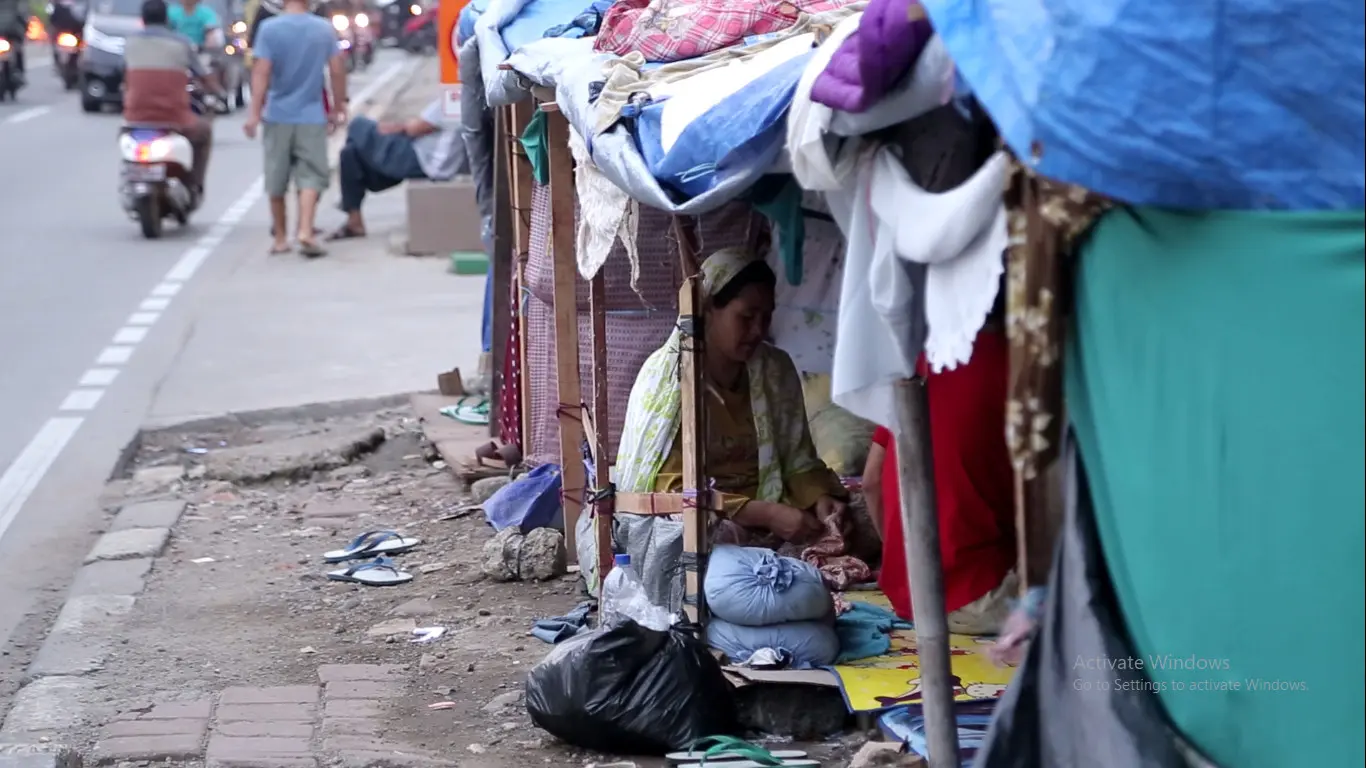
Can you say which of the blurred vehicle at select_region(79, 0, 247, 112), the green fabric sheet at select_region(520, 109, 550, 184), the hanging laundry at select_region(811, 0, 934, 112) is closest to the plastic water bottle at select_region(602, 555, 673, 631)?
the green fabric sheet at select_region(520, 109, 550, 184)

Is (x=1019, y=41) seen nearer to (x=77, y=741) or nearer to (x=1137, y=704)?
(x=1137, y=704)

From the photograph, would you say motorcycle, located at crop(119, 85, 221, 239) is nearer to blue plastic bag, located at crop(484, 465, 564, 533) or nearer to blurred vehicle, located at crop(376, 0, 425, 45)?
blue plastic bag, located at crop(484, 465, 564, 533)

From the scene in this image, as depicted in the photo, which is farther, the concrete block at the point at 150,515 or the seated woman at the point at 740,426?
the concrete block at the point at 150,515

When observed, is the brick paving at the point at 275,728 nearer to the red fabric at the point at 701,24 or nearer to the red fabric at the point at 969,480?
the red fabric at the point at 969,480

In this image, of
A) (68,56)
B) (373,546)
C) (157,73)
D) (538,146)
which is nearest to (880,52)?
(538,146)

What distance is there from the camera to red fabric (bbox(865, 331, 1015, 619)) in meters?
4.59

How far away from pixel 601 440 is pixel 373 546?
73.2 inches

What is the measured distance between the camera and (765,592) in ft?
16.2

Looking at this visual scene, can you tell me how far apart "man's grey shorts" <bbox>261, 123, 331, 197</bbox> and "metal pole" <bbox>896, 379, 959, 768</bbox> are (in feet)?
37.5

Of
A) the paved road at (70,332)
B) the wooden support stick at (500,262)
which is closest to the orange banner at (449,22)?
the wooden support stick at (500,262)

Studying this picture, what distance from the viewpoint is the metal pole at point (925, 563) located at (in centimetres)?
373

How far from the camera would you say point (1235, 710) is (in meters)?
2.96

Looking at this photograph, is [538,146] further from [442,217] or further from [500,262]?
[442,217]

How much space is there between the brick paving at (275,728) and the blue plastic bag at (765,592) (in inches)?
36.9
